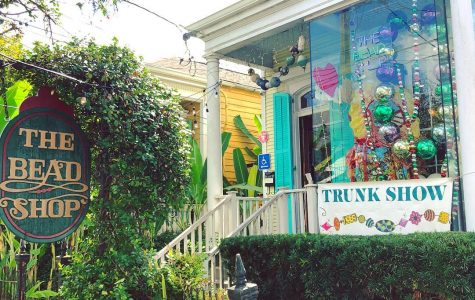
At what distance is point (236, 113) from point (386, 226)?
838 cm

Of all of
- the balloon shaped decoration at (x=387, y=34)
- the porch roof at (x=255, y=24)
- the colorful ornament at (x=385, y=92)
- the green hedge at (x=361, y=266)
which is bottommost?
the green hedge at (x=361, y=266)

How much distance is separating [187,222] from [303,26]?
16.2 ft

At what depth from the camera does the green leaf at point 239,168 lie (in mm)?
11352

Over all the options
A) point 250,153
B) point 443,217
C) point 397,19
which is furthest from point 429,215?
point 250,153

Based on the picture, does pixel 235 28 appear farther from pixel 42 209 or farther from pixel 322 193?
pixel 42 209

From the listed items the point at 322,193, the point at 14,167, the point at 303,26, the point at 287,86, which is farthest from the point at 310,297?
the point at 287,86

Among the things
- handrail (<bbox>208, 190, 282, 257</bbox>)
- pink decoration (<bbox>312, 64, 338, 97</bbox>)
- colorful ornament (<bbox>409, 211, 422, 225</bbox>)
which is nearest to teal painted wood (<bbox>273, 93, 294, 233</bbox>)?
handrail (<bbox>208, 190, 282, 257</bbox>)

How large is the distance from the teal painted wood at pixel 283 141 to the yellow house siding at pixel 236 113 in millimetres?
2891

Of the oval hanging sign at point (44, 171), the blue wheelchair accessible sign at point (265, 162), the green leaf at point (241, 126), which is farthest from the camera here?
the green leaf at point (241, 126)

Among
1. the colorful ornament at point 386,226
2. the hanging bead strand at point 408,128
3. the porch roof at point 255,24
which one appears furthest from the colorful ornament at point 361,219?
the porch roof at point 255,24

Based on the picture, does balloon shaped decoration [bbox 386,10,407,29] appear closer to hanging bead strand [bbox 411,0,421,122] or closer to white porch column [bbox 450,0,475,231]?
hanging bead strand [bbox 411,0,421,122]

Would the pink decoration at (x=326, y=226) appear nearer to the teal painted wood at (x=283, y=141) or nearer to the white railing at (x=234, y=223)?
the white railing at (x=234, y=223)

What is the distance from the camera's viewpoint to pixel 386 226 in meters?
5.64

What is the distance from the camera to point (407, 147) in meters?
6.01
